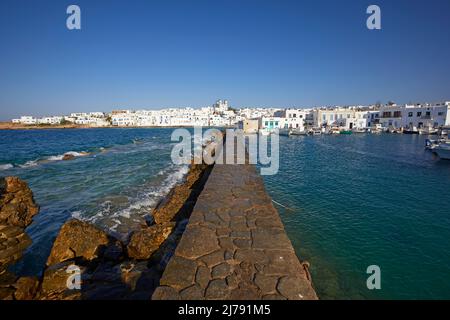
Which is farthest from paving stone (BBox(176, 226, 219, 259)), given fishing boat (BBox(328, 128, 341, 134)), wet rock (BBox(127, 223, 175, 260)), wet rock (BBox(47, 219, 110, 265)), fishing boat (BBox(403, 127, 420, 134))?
fishing boat (BBox(403, 127, 420, 134))

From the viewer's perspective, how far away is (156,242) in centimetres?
501

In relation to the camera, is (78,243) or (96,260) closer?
(96,260)

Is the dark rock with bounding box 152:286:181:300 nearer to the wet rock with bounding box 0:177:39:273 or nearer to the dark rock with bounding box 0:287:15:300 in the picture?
the dark rock with bounding box 0:287:15:300

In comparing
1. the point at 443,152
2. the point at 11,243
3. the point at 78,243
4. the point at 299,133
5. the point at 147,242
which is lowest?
the point at 11,243

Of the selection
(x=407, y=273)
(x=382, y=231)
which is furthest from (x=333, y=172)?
(x=407, y=273)

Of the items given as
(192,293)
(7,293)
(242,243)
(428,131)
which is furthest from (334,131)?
(7,293)

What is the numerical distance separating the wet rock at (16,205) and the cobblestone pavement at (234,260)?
7112mm

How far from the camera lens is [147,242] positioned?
16.2ft

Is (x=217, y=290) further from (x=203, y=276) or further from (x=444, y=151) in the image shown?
(x=444, y=151)

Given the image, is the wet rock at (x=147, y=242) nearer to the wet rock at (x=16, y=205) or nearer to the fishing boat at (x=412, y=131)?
the wet rock at (x=16, y=205)

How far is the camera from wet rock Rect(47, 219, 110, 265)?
5230 mm

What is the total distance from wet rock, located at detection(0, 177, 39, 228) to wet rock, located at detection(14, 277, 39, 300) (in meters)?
4.39

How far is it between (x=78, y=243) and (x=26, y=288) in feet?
4.45
